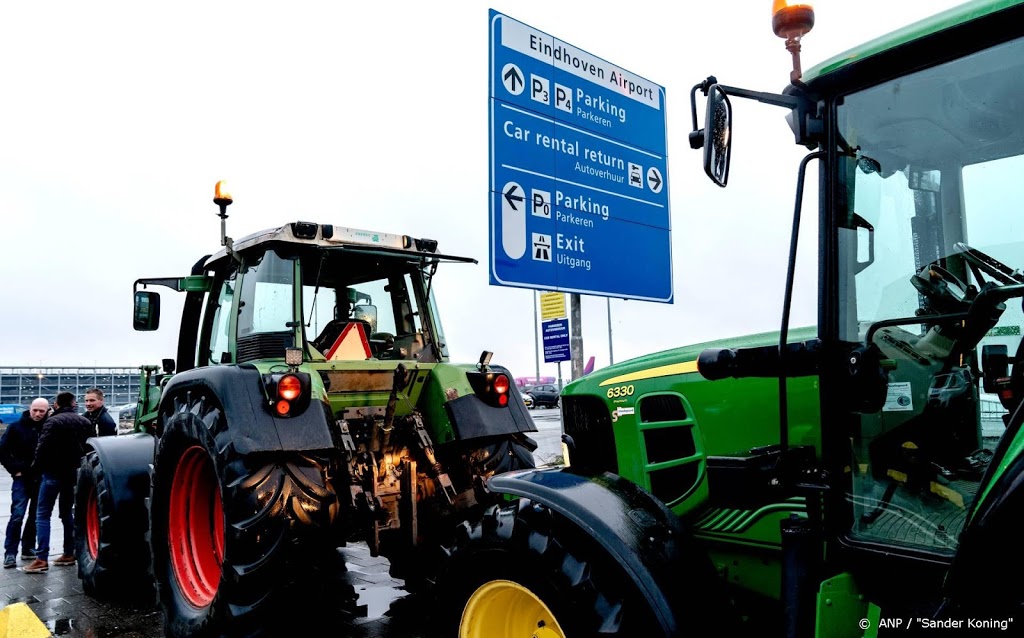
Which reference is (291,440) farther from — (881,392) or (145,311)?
(881,392)

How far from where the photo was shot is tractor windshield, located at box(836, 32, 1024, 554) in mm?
1999

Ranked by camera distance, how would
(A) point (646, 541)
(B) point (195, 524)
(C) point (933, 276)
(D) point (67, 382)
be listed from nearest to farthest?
(C) point (933, 276), (A) point (646, 541), (B) point (195, 524), (D) point (67, 382)

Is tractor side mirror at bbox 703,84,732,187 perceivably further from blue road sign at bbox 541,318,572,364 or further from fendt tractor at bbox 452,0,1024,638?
blue road sign at bbox 541,318,572,364

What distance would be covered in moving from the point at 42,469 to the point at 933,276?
A: 7.57 meters

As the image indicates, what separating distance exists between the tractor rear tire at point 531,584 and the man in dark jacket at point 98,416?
6168 mm

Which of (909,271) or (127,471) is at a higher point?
(909,271)

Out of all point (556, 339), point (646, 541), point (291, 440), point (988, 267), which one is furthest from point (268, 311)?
point (556, 339)

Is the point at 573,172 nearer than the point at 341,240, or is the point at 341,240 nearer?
the point at 341,240

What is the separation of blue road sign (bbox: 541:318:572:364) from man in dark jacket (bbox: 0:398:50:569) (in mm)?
6467

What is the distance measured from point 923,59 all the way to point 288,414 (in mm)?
3558

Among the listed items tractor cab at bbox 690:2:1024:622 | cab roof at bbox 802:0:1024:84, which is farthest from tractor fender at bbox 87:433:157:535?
cab roof at bbox 802:0:1024:84

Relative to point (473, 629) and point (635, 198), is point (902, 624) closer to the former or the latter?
point (473, 629)

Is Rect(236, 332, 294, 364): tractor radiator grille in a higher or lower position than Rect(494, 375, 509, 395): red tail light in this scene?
higher

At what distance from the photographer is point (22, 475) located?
706 centimetres
